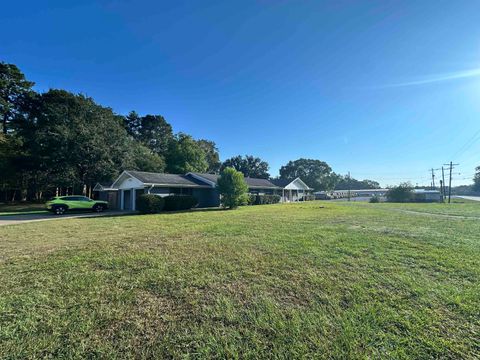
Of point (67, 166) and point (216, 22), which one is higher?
point (216, 22)

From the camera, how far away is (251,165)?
60.7 metres

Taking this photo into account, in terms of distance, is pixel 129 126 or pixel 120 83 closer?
pixel 120 83

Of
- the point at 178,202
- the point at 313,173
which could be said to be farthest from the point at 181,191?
the point at 313,173

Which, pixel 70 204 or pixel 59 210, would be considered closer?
pixel 59 210

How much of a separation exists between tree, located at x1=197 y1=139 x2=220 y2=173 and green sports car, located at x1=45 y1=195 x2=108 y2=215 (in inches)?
1208

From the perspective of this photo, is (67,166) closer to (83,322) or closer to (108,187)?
(108,187)

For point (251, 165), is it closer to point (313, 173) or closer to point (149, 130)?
point (313, 173)

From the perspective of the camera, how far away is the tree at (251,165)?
197 feet

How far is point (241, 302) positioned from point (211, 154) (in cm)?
4793

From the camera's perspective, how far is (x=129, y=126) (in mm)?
42781

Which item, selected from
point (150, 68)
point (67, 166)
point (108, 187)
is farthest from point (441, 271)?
point (67, 166)

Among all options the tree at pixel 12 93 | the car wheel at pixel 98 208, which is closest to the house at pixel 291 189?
the car wheel at pixel 98 208

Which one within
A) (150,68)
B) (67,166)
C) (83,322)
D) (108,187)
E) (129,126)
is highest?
(129,126)

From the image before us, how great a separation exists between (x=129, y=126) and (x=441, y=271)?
156 ft
